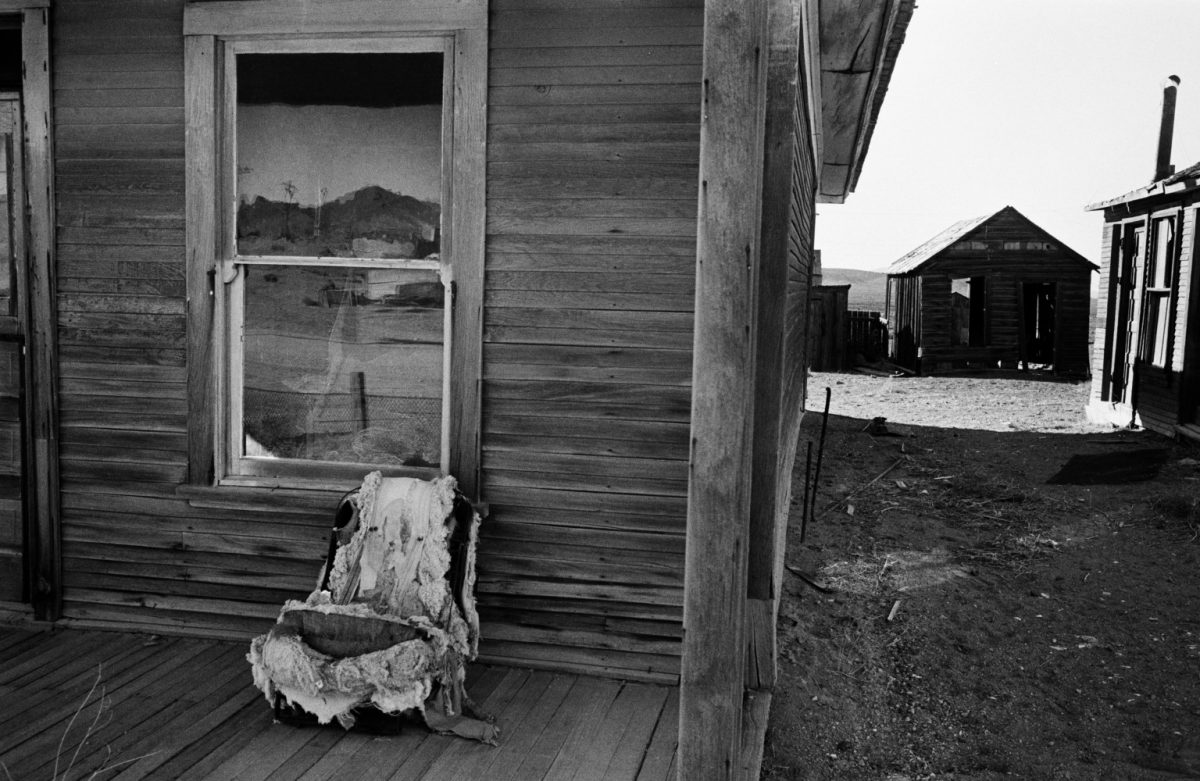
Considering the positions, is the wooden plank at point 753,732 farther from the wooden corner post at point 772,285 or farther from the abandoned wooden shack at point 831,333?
the abandoned wooden shack at point 831,333

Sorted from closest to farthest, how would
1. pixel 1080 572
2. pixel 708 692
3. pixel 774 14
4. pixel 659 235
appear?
pixel 708 692 < pixel 774 14 < pixel 659 235 < pixel 1080 572

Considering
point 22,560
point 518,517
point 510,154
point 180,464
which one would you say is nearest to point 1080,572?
point 518,517

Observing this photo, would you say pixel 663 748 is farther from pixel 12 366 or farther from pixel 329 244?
pixel 12 366

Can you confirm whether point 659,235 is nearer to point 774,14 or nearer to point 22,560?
point 774,14

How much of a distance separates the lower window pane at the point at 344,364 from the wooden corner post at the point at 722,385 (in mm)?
2021

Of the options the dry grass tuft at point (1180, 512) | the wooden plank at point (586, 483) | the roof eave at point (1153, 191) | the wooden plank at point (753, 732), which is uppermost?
the roof eave at point (1153, 191)

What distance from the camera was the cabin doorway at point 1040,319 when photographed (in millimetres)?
23078

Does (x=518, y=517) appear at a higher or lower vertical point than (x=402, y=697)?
higher

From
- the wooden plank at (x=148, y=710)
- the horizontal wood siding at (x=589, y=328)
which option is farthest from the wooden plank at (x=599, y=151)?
the wooden plank at (x=148, y=710)

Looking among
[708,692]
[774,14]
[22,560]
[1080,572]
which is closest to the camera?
[708,692]

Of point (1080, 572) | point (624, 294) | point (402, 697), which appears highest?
point (624, 294)

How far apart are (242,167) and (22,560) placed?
192cm

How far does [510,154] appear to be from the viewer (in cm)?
378

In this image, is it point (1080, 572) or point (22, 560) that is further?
point (1080, 572)
